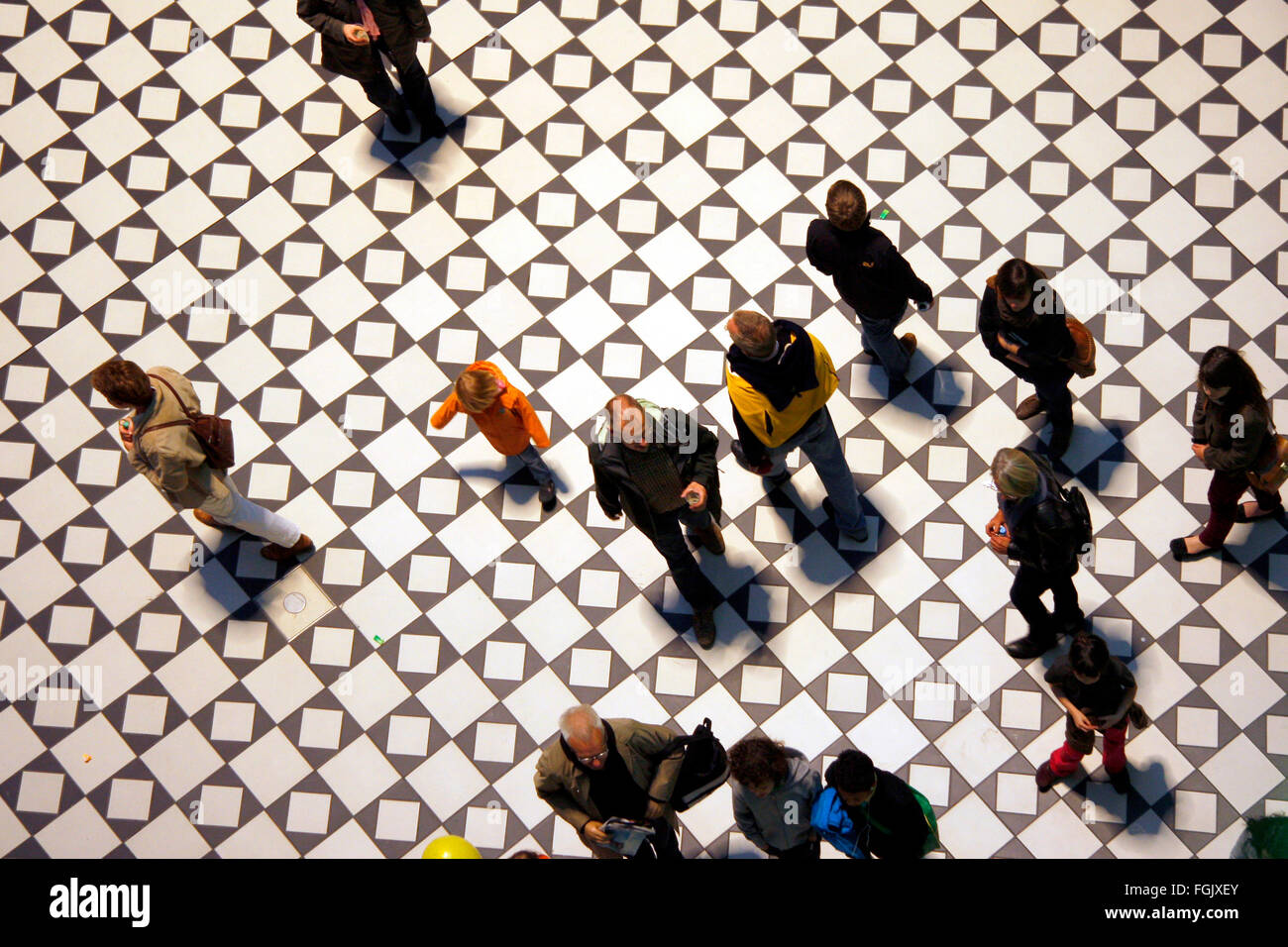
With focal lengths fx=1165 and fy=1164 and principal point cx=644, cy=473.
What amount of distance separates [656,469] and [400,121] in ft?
11.9

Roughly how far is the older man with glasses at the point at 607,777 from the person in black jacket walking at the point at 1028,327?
9.23 feet

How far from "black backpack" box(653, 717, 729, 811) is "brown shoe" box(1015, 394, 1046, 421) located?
3.00m

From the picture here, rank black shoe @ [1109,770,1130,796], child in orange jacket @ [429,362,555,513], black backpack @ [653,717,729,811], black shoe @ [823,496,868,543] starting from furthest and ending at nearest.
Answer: black shoe @ [823,496,868,543] → black shoe @ [1109,770,1130,796] → child in orange jacket @ [429,362,555,513] → black backpack @ [653,717,729,811]

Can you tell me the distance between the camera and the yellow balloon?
608cm

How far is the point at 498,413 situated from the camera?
672cm

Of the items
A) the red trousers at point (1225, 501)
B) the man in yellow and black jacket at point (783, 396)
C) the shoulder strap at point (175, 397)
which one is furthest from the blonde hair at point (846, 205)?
the shoulder strap at point (175, 397)

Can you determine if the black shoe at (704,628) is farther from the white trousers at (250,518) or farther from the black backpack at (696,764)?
the white trousers at (250,518)

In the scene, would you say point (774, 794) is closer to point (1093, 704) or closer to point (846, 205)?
point (1093, 704)

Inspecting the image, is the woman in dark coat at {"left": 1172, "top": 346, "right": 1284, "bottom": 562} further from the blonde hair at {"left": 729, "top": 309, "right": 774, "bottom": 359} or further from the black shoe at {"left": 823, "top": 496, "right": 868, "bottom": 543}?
the blonde hair at {"left": 729, "top": 309, "right": 774, "bottom": 359}

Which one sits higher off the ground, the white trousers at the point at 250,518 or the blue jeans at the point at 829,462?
the blue jeans at the point at 829,462

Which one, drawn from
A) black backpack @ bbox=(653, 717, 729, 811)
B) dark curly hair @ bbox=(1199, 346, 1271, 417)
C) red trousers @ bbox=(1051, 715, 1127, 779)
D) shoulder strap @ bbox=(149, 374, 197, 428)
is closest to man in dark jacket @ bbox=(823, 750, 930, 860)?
black backpack @ bbox=(653, 717, 729, 811)

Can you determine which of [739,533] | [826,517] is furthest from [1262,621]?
[739,533]

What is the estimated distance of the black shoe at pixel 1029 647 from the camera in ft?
22.6
